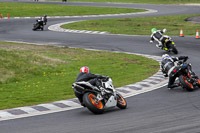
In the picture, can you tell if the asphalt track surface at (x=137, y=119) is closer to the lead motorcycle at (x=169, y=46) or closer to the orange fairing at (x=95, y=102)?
the orange fairing at (x=95, y=102)

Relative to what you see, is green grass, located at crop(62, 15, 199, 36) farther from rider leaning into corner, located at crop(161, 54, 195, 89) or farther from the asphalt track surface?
the asphalt track surface

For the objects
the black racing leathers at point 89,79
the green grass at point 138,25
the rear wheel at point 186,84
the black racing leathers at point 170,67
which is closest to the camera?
the black racing leathers at point 89,79

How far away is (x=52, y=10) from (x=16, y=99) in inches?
2013

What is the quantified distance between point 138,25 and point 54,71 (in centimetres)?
2374

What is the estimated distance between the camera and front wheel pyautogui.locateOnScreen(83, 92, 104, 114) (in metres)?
12.3

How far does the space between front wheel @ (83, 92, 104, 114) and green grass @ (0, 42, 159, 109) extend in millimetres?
2710

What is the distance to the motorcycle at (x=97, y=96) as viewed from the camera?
12.3 metres

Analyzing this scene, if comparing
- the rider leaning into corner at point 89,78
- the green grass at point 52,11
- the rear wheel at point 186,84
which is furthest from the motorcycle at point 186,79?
the green grass at point 52,11

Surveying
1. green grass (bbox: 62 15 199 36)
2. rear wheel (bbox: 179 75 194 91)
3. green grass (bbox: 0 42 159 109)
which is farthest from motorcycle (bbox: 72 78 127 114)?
green grass (bbox: 62 15 199 36)

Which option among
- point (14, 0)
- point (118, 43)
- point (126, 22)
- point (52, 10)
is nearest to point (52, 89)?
point (118, 43)

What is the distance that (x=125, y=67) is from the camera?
2259 cm

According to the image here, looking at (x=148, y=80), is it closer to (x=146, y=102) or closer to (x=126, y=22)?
(x=146, y=102)

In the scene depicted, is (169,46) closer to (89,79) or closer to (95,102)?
(89,79)

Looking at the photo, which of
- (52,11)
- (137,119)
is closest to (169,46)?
(137,119)
